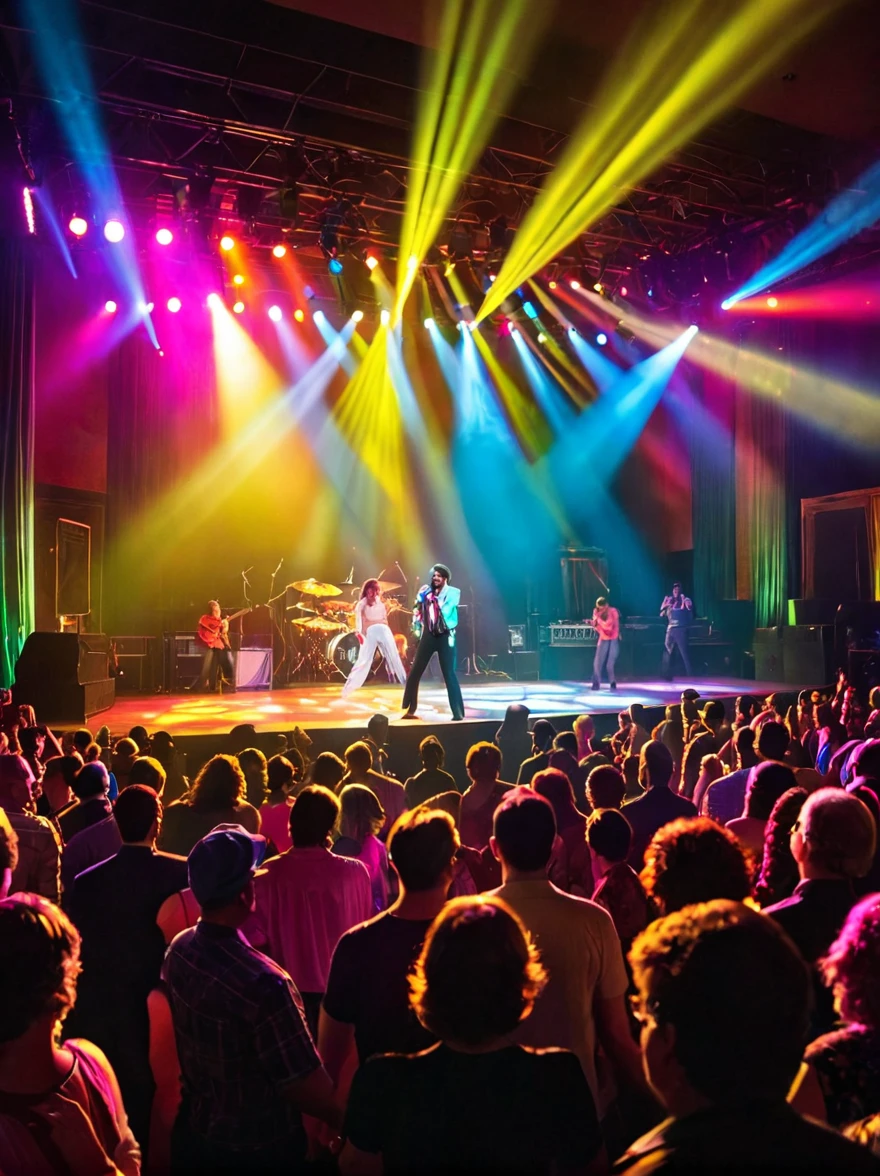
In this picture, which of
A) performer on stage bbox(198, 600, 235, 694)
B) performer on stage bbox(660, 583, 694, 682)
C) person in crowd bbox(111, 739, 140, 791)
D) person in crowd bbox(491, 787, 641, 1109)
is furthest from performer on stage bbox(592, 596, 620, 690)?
person in crowd bbox(491, 787, 641, 1109)

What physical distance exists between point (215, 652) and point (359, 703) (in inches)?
116

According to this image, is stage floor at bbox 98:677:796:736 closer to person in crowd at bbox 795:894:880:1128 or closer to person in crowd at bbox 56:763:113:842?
person in crowd at bbox 56:763:113:842

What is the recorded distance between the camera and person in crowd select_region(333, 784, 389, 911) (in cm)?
352

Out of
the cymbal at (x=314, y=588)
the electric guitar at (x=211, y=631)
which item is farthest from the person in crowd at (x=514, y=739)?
the cymbal at (x=314, y=588)

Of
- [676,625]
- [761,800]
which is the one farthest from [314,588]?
[761,800]

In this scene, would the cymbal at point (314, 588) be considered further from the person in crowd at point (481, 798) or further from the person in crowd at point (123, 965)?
the person in crowd at point (123, 965)

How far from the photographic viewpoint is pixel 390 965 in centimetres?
195

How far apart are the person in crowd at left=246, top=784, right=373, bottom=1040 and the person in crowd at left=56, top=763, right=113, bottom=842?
4.09 ft

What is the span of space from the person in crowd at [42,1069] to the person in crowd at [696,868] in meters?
1.28

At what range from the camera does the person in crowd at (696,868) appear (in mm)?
2143

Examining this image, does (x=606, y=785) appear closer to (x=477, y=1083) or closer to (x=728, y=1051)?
(x=477, y=1083)

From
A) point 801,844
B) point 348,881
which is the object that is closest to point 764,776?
point 801,844

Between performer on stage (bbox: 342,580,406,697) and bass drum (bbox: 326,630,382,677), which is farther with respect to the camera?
bass drum (bbox: 326,630,382,677)

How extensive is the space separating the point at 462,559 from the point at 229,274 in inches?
283
